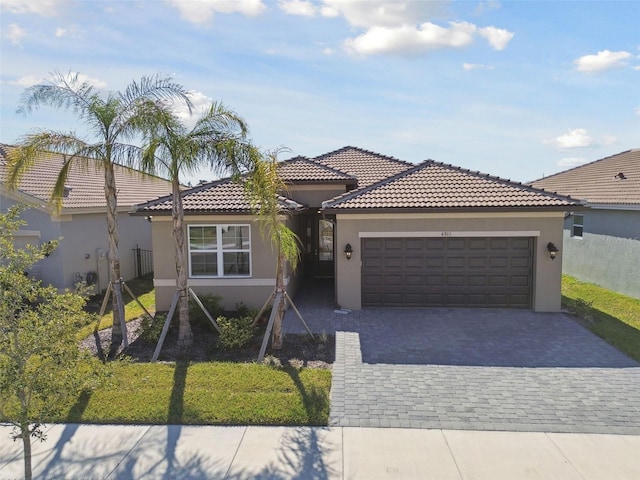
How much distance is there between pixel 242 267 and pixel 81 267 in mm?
6258

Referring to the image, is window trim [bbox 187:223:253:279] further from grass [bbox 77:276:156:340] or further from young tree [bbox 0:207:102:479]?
young tree [bbox 0:207:102:479]

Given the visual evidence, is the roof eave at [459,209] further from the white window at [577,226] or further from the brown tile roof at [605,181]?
the white window at [577,226]

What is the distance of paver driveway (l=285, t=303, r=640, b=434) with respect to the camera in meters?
6.86

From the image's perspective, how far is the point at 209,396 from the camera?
7504 millimetres

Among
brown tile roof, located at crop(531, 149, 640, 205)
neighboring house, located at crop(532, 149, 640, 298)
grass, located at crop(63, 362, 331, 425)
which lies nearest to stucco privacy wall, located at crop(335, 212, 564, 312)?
neighboring house, located at crop(532, 149, 640, 298)

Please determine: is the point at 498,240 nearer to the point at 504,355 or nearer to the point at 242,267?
the point at 504,355

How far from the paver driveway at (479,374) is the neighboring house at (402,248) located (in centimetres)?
98

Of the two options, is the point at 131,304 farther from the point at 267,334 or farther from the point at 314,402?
the point at 314,402

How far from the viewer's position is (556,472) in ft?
18.1

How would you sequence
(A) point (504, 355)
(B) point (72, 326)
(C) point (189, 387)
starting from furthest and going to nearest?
(A) point (504, 355)
(C) point (189, 387)
(B) point (72, 326)

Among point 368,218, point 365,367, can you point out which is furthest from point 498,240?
point 365,367

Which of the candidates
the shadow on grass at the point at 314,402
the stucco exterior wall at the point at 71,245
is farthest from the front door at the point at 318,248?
the shadow on grass at the point at 314,402

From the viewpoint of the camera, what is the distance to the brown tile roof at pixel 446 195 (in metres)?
12.3

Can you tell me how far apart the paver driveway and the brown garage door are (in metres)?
0.84
